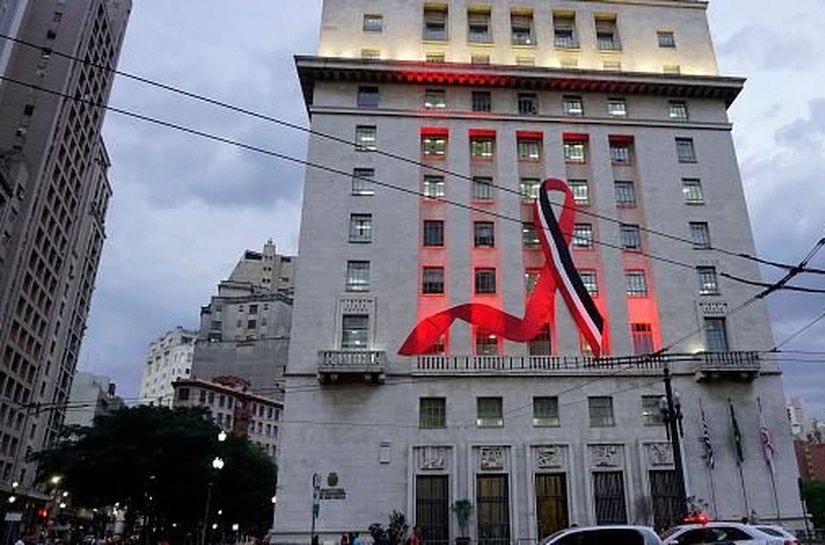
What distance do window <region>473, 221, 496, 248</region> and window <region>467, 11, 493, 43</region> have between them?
48.2ft

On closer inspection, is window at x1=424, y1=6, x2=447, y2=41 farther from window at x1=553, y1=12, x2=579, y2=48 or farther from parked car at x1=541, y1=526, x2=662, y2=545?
parked car at x1=541, y1=526, x2=662, y2=545

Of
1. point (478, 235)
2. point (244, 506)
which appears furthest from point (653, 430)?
point (244, 506)

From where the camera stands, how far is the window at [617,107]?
43.7 m

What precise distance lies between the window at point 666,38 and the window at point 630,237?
15.4 metres

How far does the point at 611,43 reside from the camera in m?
47.2

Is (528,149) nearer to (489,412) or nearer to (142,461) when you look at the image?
(489,412)

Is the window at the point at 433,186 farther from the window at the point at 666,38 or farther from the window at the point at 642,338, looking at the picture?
the window at the point at 666,38

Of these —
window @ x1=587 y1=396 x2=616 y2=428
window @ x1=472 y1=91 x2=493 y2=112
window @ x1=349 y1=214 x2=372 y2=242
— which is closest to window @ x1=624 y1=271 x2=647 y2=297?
window @ x1=587 y1=396 x2=616 y2=428

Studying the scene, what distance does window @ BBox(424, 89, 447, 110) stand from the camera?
42.9m

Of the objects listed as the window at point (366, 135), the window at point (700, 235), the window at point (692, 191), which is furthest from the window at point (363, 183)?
the window at point (700, 235)

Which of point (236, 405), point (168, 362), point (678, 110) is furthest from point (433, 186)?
point (168, 362)

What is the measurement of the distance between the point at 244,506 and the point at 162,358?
11038 cm

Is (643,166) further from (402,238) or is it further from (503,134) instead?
(402,238)

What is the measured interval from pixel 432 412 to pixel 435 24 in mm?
27703
